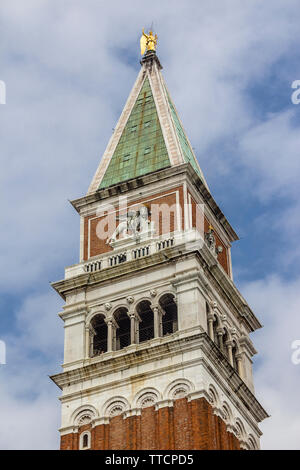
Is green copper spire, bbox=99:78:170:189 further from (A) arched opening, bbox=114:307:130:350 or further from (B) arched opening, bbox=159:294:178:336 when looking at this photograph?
(A) arched opening, bbox=114:307:130:350

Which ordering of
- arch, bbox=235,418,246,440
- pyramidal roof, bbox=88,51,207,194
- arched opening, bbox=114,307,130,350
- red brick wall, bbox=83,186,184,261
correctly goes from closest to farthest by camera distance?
arch, bbox=235,418,246,440
arched opening, bbox=114,307,130,350
red brick wall, bbox=83,186,184,261
pyramidal roof, bbox=88,51,207,194

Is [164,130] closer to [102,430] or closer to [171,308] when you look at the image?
[171,308]

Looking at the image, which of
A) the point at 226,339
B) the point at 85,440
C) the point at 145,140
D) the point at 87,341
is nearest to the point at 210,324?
the point at 226,339

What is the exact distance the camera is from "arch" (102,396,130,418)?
216 feet

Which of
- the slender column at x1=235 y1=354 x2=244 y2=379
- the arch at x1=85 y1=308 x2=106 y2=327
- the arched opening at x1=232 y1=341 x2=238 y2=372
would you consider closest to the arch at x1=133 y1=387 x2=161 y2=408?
the arch at x1=85 y1=308 x2=106 y2=327

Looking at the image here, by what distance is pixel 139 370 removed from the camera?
219 feet

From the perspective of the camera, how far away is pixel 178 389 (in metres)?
65.2

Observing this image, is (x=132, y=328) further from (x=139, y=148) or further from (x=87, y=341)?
(x=139, y=148)

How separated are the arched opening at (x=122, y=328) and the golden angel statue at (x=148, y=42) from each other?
95.0 ft

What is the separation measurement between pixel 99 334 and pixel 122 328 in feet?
5.17

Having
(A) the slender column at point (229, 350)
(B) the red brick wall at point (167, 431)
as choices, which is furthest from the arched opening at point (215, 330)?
(B) the red brick wall at point (167, 431)

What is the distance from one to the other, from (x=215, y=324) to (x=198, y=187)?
1082 centimetres
